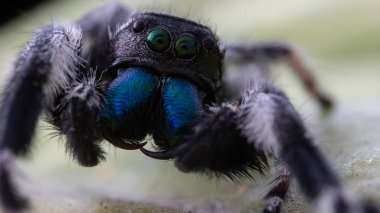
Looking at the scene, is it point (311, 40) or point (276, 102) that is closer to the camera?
point (276, 102)

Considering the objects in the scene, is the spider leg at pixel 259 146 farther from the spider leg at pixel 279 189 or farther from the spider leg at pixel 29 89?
the spider leg at pixel 29 89

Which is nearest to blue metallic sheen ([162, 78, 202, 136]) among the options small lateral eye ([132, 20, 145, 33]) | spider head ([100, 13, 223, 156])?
spider head ([100, 13, 223, 156])

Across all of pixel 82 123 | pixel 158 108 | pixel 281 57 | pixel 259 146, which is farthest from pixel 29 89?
pixel 281 57

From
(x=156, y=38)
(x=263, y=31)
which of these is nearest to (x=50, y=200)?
(x=156, y=38)

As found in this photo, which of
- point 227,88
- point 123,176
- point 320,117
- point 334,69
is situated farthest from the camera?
point 334,69

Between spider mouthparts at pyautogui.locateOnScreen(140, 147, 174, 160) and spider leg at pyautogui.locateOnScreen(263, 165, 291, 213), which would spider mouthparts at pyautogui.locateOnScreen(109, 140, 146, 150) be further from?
spider leg at pyautogui.locateOnScreen(263, 165, 291, 213)

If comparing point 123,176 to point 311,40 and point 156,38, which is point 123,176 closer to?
point 156,38
